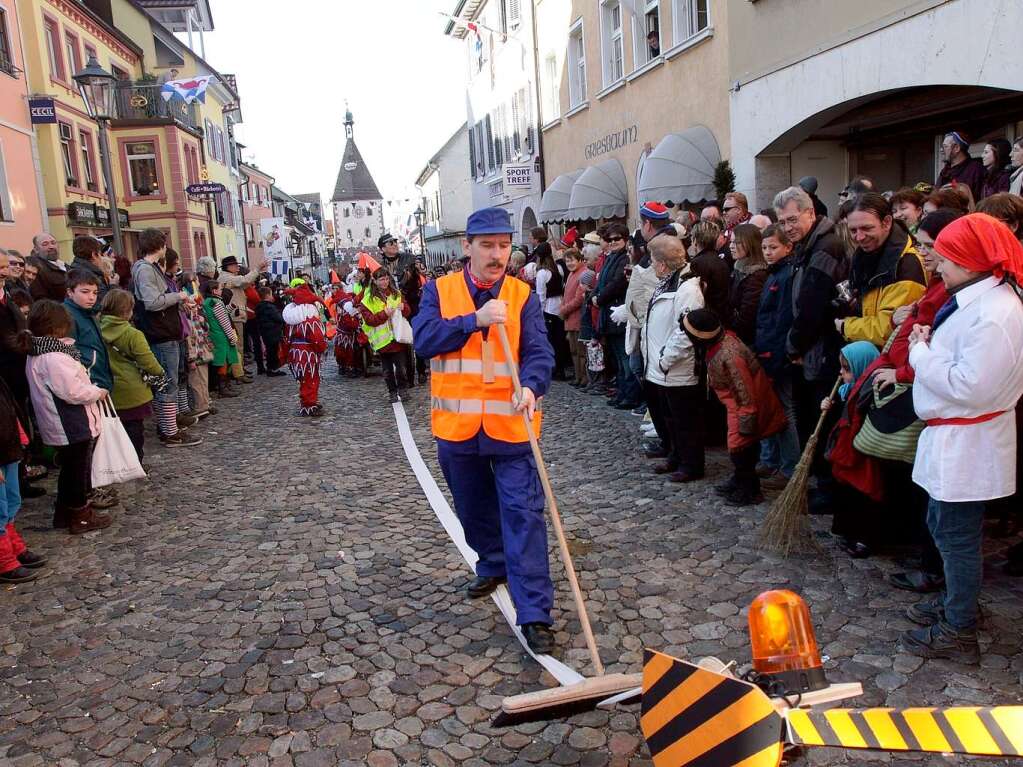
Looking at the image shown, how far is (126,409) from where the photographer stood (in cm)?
704

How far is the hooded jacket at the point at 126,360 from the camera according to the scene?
699 cm

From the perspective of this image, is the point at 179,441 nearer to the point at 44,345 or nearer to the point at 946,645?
the point at 44,345

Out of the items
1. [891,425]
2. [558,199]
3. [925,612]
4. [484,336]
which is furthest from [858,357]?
[558,199]

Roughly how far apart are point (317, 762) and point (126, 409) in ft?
16.0

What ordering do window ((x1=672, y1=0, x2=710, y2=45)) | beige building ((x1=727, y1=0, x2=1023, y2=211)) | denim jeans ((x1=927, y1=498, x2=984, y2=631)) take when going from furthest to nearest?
window ((x1=672, y1=0, x2=710, y2=45)), beige building ((x1=727, y1=0, x2=1023, y2=211)), denim jeans ((x1=927, y1=498, x2=984, y2=631))

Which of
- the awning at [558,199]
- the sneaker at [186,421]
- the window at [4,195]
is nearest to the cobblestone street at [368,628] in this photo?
the sneaker at [186,421]

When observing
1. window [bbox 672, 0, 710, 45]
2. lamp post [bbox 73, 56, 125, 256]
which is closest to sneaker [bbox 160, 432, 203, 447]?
lamp post [bbox 73, 56, 125, 256]

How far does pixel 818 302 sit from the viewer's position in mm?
5117

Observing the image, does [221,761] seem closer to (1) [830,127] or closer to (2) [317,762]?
(2) [317,762]

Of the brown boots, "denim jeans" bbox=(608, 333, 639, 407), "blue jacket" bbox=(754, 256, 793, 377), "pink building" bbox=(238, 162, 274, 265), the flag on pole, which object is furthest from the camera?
"pink building" bbox=(238, 162, 274, 265)

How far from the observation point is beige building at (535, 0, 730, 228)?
13.1 metres

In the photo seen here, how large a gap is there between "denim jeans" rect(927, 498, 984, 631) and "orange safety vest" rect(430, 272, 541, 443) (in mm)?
1771

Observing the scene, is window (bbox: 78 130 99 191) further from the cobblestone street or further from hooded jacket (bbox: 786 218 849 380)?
hooded jacket (bbox: 786 218 849 380)

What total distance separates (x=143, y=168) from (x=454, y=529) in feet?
101
